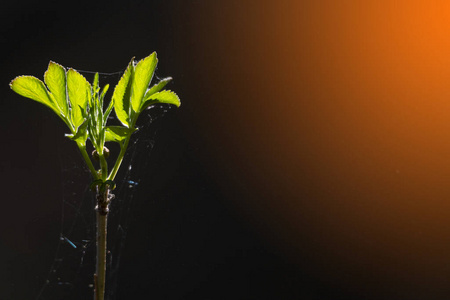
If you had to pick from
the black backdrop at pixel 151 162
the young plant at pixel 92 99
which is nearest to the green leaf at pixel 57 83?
the young plant at pixel 92 99

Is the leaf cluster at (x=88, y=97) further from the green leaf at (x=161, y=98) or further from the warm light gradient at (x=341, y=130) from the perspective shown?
the warm light gradient at (x=341, y=130)

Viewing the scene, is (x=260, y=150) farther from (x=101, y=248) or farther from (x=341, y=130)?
(x=101, y=248)

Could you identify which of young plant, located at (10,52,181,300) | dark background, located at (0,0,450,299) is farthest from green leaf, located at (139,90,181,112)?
dark background, located at (0,0,450,299)

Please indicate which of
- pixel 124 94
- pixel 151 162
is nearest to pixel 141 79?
pixel 124 94

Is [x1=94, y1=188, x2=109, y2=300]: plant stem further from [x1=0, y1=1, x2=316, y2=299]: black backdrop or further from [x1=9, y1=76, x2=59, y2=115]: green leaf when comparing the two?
[x1=0, y1=1, x2=316, y2=299]: black backdrop

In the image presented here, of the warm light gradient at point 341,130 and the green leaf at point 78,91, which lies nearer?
the green leaf at point 78,91

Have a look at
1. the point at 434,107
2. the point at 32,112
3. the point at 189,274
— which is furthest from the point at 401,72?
the point at 32,112

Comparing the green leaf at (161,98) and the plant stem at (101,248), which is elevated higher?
the green leaf at (161,98)
